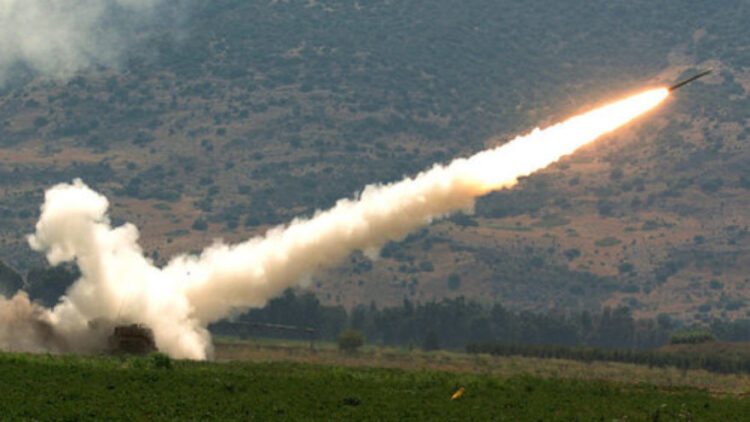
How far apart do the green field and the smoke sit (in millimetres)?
14115

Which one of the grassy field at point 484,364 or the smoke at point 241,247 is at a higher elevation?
the smoke at point 241,247

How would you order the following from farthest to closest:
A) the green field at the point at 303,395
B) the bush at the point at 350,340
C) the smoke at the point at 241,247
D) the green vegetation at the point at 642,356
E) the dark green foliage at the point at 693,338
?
the dark green foliage at the point at 693,338, the bush at the point at 350,340, the green vegetation at the point at 642,356, the smoke at the point at 241,247, the green field at the point at 303,395

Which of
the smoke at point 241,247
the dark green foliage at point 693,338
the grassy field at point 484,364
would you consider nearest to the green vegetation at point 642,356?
the grassy field at point 484,364

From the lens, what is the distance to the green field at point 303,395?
1989 inches

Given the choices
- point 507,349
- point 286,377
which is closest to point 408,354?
point 507,349

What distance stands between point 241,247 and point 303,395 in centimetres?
3092

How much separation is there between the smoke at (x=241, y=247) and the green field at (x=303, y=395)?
14.1 meters

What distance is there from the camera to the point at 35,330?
80.3 m

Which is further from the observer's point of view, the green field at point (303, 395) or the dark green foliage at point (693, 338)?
the dark green foliage at point (693, 338)

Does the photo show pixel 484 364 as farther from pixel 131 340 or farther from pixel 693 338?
pixel 693 338

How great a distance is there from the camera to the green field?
1989 inches

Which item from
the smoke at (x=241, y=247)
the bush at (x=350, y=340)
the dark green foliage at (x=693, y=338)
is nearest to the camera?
the smoke at (x=241, y=247)

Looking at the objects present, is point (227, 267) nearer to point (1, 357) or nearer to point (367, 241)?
point (367, 241)

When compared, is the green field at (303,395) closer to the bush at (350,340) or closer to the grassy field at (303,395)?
the grassy field at (303,395)
